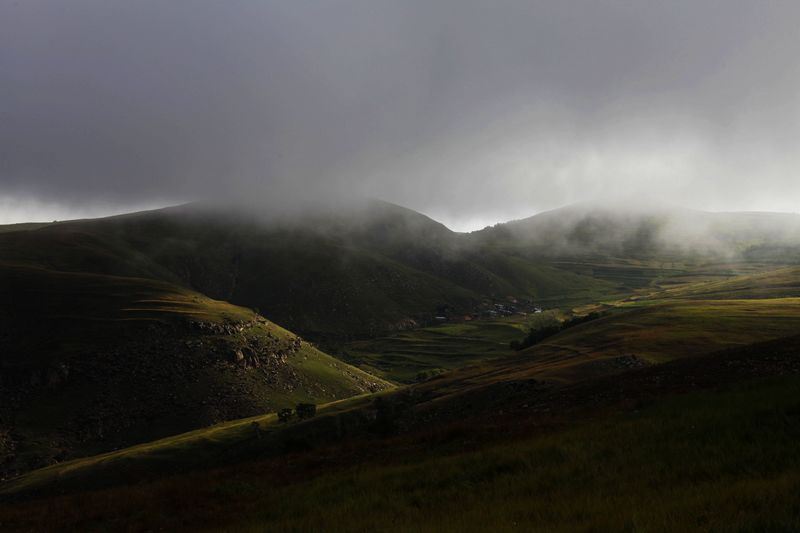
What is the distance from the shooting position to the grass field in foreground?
825cm

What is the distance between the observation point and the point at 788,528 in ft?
21.1

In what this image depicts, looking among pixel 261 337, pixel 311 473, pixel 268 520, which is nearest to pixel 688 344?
pixel 311 473

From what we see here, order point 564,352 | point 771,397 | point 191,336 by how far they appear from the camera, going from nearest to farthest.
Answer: point 771,397 → point 564,352 → point 191,336

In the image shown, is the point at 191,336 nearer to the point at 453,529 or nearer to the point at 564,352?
the point at 564,352

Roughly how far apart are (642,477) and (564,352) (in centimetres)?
7124

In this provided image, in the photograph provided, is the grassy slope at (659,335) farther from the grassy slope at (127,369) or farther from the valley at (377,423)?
the grassy slope at (127,369)

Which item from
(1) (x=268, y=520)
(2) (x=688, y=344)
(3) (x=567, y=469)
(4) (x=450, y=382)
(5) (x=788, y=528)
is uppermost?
(5) (x=788, y=528)

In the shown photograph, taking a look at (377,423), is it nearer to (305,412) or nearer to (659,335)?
(659,335)

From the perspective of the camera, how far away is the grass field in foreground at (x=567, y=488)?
825 cm

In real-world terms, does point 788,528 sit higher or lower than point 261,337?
higher

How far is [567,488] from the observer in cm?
1102

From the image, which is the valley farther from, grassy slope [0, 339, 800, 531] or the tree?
the tree

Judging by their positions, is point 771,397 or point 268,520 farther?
point 771,397

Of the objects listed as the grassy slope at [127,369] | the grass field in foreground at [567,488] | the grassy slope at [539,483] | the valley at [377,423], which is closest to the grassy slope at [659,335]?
the valley at [377,423]
